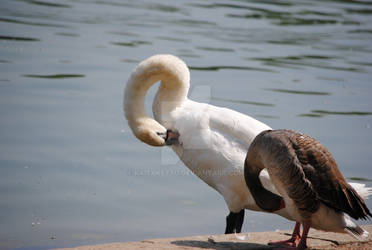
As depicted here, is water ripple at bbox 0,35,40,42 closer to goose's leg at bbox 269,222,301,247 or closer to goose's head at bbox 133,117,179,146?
goose's head at bbox 133,117,179,146

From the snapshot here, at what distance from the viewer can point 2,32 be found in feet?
48.9

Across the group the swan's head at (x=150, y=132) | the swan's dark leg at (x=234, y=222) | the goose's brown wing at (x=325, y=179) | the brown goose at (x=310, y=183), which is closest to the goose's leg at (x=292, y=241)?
the brown goose at (x=310, y=183)

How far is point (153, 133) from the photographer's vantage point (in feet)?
19.5

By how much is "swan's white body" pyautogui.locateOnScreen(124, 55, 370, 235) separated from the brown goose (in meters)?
1.49

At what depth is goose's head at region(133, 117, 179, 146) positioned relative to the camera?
595 centimetres

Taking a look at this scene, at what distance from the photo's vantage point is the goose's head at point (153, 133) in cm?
595

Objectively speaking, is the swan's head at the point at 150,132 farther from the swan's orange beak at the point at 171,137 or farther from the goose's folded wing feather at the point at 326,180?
the goose's folded wing feather at the point at 326,180

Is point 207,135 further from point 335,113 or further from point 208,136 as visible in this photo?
point 335,113

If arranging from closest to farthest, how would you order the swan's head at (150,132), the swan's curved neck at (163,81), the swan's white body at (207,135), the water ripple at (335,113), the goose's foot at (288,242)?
1. the goose's foot at (288,242)
2. the swan's head at (150,132)
3. the swan's white body at (207,135)
4. the swan's curved neck at (163,81)
5. the water ripple at (335,113)

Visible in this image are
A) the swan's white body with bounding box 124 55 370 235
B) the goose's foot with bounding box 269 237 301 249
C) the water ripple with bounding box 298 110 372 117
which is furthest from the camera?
the water ripple with bounding box 298 110 372 117

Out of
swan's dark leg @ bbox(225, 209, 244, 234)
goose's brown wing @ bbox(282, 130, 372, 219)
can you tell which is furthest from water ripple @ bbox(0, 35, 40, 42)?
goose's brown wing @ bbox(282, 130, 372, 219)

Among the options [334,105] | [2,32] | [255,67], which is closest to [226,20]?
[255,67]

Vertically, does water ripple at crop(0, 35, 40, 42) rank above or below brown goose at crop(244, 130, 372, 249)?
below

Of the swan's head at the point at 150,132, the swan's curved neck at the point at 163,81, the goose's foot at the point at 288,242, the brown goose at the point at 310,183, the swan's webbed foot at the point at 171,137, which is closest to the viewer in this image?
the brown goose at the point at 310,183
